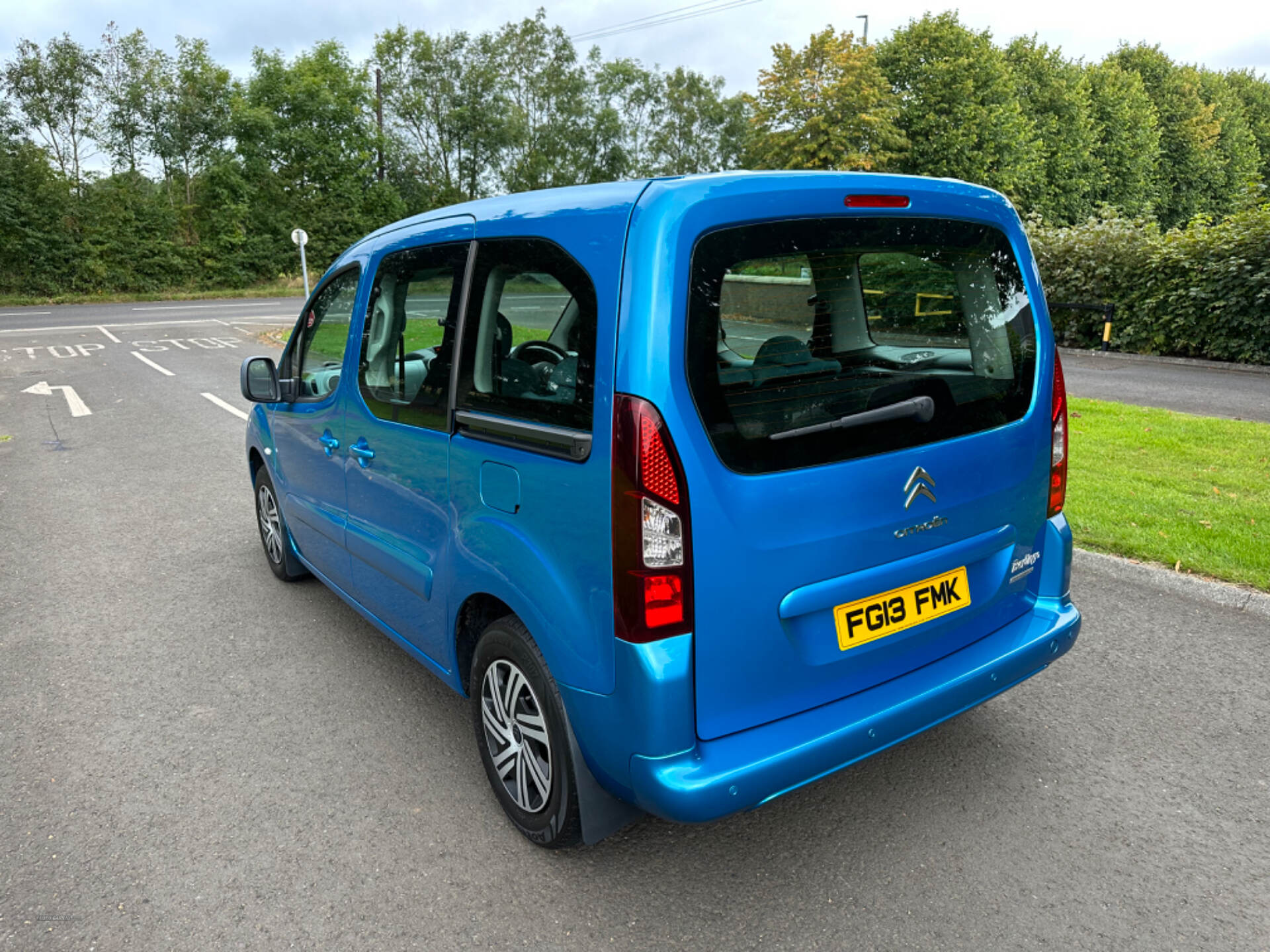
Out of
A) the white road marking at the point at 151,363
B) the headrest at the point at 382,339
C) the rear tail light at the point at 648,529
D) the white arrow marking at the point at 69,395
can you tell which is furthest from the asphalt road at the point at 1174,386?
the white road marking at the point at 151,363

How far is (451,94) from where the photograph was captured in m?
54.4

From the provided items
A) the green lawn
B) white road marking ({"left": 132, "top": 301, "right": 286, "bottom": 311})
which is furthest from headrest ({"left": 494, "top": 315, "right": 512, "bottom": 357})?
white road marking ({"left": 132, "top": 301, "right": 286, "bottom": 311})

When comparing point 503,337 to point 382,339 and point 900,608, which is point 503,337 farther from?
point 900,608

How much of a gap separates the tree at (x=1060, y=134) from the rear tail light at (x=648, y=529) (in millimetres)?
54179

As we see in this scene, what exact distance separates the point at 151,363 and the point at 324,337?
1482 centimetres

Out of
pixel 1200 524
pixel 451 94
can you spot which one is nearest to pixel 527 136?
pixel 451 94

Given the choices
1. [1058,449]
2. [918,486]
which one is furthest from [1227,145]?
[918,486]

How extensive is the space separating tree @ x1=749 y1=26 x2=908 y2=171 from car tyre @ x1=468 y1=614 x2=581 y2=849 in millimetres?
36668

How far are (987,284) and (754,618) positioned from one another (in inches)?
53.7

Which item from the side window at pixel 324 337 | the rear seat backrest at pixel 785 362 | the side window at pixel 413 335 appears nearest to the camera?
the rear seat backrest at pixel 785 362

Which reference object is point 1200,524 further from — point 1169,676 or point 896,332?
point 896,332

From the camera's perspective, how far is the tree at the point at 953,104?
144 feet

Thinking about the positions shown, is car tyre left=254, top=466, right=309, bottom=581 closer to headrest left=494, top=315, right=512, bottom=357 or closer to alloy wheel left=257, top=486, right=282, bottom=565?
alloy wheel left=257, top=486, right=282, bottom=565

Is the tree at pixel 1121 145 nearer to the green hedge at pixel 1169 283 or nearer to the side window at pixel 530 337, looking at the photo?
the green hedge at pixel 1169 283
